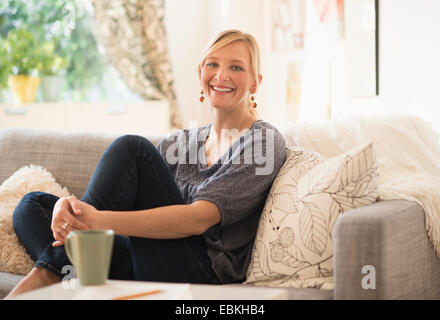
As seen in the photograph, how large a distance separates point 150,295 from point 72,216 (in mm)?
530

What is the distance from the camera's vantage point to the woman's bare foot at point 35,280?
1.59 meters

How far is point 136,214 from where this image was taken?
160 cm

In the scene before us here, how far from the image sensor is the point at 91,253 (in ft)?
3.70

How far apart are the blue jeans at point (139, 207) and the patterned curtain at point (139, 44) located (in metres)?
3.79

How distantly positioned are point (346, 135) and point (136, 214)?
84cm

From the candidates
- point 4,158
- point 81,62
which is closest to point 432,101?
point 4,158

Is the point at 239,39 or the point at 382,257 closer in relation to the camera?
the point at 382,257

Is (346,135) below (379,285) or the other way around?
the other way around

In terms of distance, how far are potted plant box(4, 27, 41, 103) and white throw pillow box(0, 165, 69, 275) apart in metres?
2.78

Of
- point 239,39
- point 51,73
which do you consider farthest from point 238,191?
point 51,73

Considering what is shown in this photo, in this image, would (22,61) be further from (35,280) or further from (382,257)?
(382,257)

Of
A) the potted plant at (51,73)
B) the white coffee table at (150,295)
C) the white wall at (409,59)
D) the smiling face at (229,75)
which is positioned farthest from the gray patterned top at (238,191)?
the potted plant at (51,73)

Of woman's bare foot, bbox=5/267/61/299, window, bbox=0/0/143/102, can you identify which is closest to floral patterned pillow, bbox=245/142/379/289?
woman's bare foot, bbox=5/267/61/299
